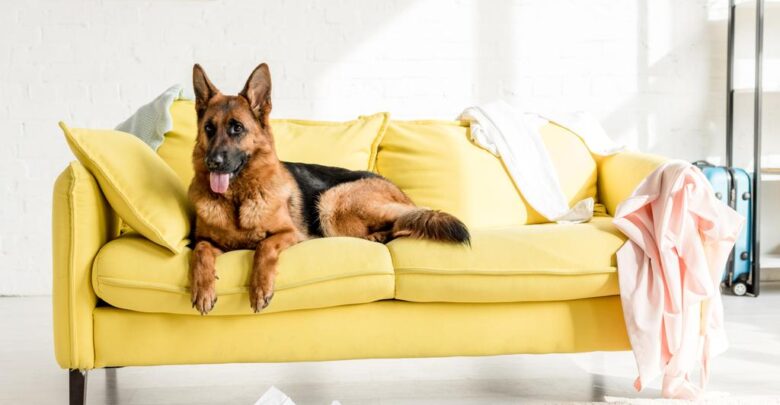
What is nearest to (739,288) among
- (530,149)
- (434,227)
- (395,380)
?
(530,149)

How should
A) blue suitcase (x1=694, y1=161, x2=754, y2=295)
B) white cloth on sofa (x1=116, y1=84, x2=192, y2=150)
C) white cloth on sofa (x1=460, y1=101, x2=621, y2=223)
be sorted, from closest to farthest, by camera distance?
white cloth on sofa (x1=116, y1=84, x2=192, y2=150)
white cloth on sofa (x1=460, y1=101, x2=621, y2=223)
blue suitcase (x1=694, y1=161, x2=754, y2=295)

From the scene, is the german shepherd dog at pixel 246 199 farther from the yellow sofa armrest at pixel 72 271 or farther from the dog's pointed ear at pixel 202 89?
the yellow sofa armrest at pixel 72 271

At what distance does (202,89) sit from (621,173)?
5.22 ft

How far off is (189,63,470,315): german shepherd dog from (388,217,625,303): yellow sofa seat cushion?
7 cm

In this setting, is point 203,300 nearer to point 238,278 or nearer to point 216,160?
point 238,278

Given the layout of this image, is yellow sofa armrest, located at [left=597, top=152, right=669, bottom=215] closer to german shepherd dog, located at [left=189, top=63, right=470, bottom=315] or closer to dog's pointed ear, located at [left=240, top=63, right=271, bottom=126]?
german shepherd dog, located at [left=189, top=63, right=470, bottom=315]

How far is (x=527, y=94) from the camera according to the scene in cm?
434

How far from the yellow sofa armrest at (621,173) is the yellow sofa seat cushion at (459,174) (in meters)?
0.06

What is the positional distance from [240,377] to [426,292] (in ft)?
3.00

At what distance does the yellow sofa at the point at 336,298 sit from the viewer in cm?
211

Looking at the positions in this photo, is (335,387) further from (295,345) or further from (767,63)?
(767,63)

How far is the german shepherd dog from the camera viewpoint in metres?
2.09

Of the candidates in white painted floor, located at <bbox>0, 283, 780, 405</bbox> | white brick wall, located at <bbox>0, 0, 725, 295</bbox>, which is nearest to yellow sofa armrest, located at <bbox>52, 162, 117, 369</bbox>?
white painted floor, located at <bbox>0, 283, 780, 405</bbox>

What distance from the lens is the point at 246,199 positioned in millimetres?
2264
